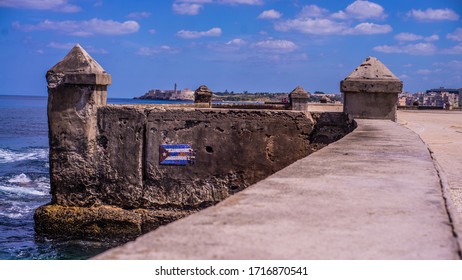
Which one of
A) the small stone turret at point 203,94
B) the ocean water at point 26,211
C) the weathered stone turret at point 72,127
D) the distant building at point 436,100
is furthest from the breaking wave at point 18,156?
the distant building at point 436,100

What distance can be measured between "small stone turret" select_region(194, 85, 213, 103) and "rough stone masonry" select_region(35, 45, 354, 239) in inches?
546

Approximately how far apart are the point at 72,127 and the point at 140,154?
0.99m

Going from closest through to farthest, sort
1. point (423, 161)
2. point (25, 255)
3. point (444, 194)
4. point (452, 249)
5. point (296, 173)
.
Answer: point (452, 249) < point (444, 194) < point (296, 173) < point (423, 161) < point (25, 255)

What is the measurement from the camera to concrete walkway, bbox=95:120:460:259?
6.26 feet

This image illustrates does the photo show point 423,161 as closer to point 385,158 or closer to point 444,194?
point 385,158

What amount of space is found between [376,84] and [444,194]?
A: 19.5ft

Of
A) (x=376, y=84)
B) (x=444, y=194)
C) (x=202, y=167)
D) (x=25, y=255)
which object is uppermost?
(x=376, y=84)

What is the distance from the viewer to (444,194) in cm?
298

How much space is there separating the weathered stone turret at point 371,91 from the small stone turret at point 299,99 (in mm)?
10156

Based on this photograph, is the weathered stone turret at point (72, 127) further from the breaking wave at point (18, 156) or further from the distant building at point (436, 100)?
the distant building at point (436, 100)

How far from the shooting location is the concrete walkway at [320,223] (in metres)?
1.91

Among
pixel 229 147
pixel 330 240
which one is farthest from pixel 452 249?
pixel 229 147

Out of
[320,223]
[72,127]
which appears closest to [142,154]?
[72,127]

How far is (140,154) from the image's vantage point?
26.0ft
